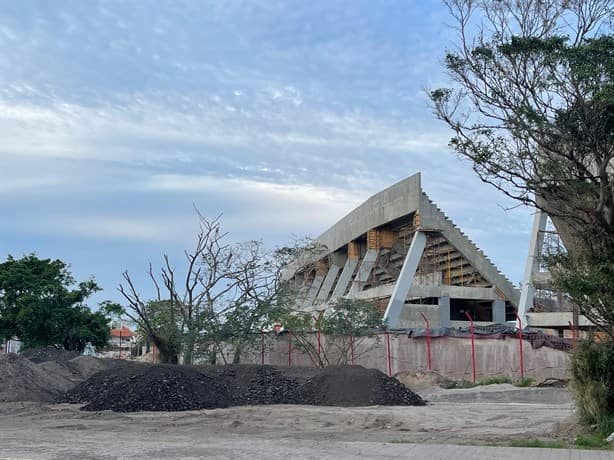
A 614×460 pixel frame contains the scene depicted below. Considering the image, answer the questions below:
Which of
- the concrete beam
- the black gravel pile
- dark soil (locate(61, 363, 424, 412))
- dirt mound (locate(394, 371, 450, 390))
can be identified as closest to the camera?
dark soil (locate(61, 363, 424, 412))

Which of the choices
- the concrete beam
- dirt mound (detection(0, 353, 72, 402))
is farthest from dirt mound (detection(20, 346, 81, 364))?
the concrete beam

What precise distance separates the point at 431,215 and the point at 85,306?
20299mm

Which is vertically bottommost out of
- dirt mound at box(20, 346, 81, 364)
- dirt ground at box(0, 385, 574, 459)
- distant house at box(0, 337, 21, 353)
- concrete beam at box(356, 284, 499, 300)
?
dirt ground at box(0, 385, 574, 459)

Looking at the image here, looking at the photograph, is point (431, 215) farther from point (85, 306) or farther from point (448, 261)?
point (85, 306)

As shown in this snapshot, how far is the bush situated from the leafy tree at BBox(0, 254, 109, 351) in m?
34.2

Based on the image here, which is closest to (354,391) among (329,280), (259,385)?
(259,385)

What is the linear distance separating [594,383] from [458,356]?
53.4 ft

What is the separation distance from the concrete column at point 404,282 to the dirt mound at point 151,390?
15578 millimetres

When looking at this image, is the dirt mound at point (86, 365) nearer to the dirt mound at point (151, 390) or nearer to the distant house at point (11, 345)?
the dirt mound at point (151, 390)

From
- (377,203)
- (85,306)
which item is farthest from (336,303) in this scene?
(85,306)

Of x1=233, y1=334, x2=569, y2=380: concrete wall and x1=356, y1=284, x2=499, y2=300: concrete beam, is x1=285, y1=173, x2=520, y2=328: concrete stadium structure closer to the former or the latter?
x1=356, y1=284, x2=499, y2=300: concrete beam

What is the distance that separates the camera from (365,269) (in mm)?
46594

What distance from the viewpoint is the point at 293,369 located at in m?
27.2

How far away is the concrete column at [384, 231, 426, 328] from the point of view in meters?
38.7
